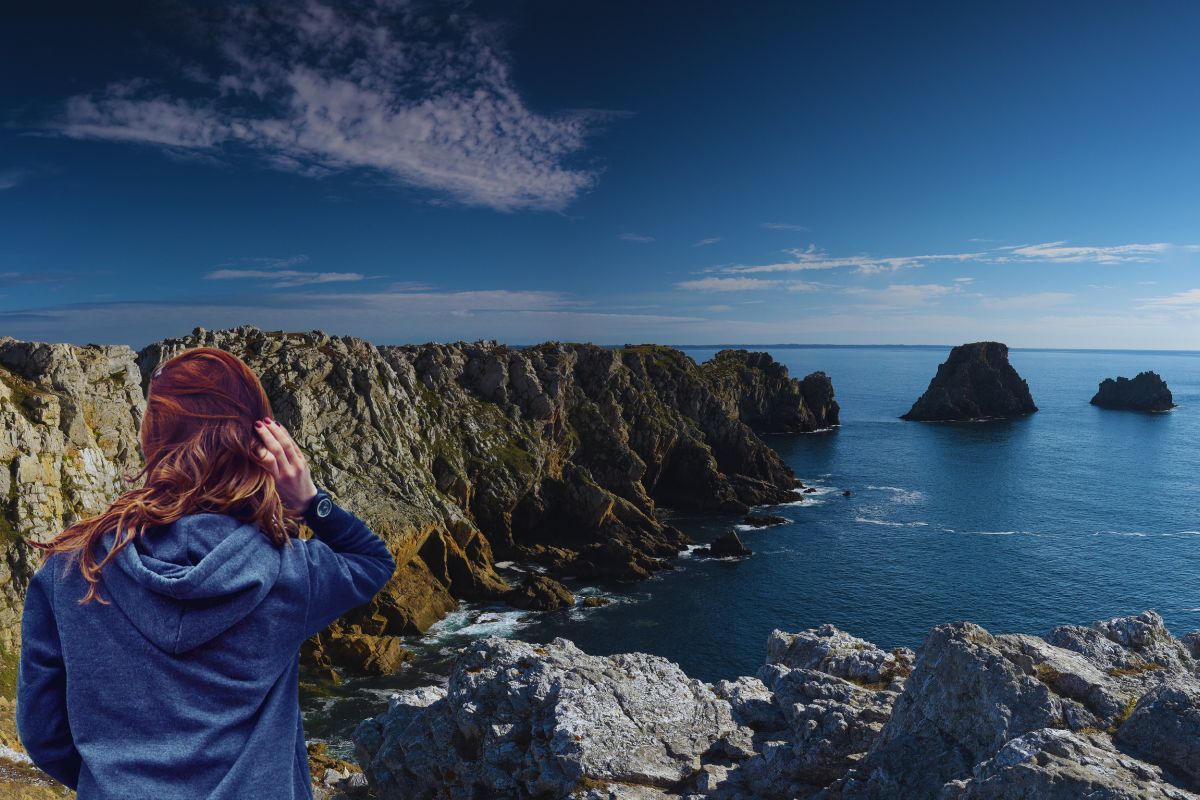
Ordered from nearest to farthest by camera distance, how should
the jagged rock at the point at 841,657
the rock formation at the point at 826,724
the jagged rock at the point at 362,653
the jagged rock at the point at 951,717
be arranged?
the rock formation at the point at 826,724 < the jagged rock at the point at 951,717 < the jagged rock at the point at 841,657 < the jagged rock at the point at 362,653

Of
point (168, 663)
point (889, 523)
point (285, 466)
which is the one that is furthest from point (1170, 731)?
point (889, 523)

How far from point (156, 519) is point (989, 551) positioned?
9394 centimetres

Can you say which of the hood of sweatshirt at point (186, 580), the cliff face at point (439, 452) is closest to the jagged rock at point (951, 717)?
the hood of sweatshirt at point (186, 580)

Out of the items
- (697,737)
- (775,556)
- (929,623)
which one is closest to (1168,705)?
(697,737)

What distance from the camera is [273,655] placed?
10.6 ft

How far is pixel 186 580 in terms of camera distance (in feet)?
9.40

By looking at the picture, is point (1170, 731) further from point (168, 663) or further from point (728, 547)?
point (728, 547)

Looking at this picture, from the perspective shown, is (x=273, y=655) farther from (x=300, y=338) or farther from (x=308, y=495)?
(x=300, y=338)

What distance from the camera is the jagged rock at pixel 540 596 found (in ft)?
217

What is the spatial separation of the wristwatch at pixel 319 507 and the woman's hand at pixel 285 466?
0.03 metres

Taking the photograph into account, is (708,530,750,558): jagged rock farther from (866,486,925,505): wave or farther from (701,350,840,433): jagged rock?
(701,350,840,433): jagged rock

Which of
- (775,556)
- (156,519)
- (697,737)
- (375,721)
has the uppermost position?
(156,519)

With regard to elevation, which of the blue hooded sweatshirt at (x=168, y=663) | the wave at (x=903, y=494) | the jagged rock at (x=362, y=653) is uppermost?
the blue hooded sweatshirt at (x=168, y=663)

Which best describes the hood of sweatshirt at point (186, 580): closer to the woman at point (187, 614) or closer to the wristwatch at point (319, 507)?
the woman at point (187, 614)
